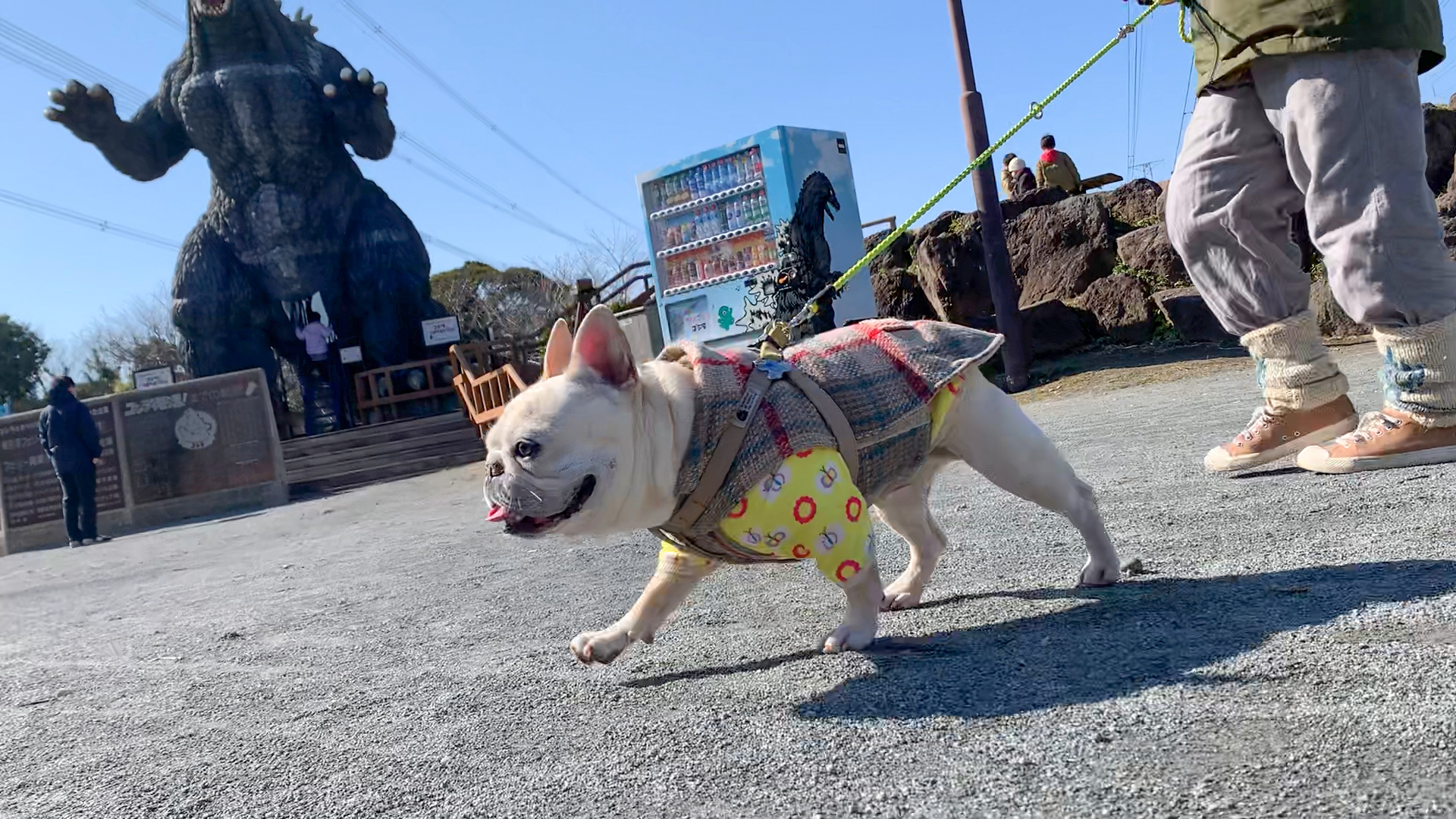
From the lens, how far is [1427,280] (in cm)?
305

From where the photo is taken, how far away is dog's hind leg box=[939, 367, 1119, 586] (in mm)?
2598

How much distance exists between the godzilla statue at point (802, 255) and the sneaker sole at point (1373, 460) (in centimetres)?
969

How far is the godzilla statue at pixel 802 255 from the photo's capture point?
13.2m

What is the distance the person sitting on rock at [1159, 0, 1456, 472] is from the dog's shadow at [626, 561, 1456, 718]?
3.82ft

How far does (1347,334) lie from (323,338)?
16.3m

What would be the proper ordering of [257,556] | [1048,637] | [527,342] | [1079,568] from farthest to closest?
1. [527,342]
2. [257,556]
3. [1079,568]
4. [1048,637]

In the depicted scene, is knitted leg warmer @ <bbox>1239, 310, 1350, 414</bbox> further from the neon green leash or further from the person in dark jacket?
the person in dark jacket

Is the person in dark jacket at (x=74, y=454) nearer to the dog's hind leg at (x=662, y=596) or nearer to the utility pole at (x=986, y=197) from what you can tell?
the utility pole at (x=986, y=197)

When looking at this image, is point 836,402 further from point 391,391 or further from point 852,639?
point 391,391

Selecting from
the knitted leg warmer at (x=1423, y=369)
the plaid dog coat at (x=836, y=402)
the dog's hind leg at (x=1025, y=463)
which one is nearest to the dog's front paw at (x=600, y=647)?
the plaid dog coat at (x=836, y=402)

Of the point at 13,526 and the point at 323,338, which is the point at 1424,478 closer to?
the point at 13,526

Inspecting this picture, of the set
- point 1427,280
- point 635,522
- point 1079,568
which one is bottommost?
point 1079,568

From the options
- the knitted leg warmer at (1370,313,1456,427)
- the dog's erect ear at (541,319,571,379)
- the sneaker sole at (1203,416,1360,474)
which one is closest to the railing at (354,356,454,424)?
the sneaker sole at (1203,416,1360,474)

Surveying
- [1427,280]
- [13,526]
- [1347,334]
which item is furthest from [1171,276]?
[13,526]
